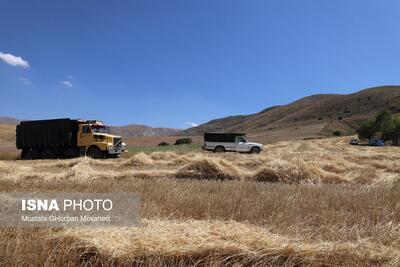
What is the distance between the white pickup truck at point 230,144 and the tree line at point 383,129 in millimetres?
52317

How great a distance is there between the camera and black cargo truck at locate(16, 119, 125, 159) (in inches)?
1203

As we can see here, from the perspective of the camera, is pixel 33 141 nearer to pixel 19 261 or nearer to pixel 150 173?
pixel 150 173

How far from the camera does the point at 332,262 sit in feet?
13.6

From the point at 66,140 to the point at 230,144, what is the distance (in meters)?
15.5

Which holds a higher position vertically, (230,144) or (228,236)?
(230,144)

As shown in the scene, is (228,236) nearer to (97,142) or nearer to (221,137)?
(97,142)

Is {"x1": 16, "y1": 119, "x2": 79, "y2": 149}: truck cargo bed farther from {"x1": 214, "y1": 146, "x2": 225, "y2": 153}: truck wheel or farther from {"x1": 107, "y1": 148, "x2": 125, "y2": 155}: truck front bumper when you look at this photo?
{"x1": 214, "y1": 146, "x2": 225, "y2": 153}: truck wheel

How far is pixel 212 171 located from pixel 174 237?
9.56 m

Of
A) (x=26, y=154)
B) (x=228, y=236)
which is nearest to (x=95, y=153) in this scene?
(x=26, y=154)

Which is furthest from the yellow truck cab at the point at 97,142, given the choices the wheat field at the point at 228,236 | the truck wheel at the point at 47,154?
the wheat field at the point at 228,236

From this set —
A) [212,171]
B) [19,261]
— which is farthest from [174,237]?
[212,171]

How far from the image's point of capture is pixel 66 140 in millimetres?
31156

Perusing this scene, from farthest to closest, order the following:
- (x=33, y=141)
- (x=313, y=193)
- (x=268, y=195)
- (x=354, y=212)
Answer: (x=33, y=141) < (x=313, y=193) < (x=268, y=195) < (x=354, y=212)

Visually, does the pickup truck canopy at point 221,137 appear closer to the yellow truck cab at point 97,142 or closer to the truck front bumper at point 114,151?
the truck front bumper at point 114,151
